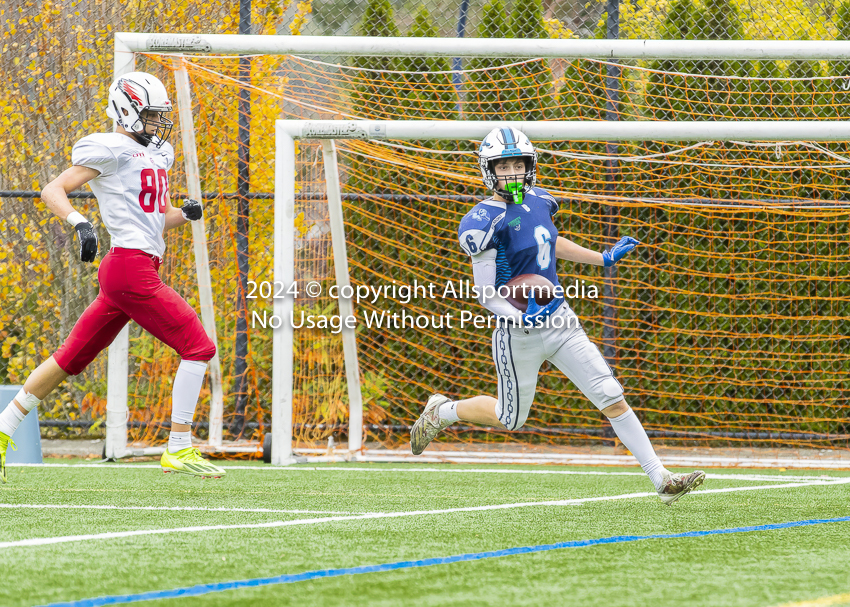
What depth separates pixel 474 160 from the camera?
8492 millimetres

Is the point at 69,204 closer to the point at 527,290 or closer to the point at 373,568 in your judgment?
the point at 527,290

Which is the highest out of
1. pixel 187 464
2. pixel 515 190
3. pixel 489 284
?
pixel 515 190

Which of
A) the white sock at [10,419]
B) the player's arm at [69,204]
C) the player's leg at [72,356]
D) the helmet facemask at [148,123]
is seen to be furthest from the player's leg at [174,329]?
the white sock at [10,419]

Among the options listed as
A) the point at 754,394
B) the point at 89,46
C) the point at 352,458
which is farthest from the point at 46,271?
the point at 754,394

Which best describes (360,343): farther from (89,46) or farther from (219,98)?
(89,46)

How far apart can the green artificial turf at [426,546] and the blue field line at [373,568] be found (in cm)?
6

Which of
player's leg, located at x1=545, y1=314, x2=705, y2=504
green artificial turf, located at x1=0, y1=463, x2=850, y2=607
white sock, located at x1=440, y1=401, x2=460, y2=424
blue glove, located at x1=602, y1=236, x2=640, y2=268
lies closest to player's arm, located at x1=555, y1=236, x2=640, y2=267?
blue glove, located at x1=602, y1=236, x2=640, y2=268

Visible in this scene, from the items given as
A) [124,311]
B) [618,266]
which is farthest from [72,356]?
[618,266]

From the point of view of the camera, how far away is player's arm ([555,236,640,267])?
4715mm

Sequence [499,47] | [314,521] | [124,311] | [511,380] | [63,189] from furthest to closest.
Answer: [499,47] < [124,311] < [63,189] < [511,380] < [314,521]

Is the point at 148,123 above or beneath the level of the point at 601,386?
above

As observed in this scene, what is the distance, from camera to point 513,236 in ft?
15.5

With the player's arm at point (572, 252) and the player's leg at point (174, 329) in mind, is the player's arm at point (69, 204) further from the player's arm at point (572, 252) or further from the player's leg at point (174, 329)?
the player's arm at point (572, 252)

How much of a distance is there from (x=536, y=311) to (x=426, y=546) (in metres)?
1.56
